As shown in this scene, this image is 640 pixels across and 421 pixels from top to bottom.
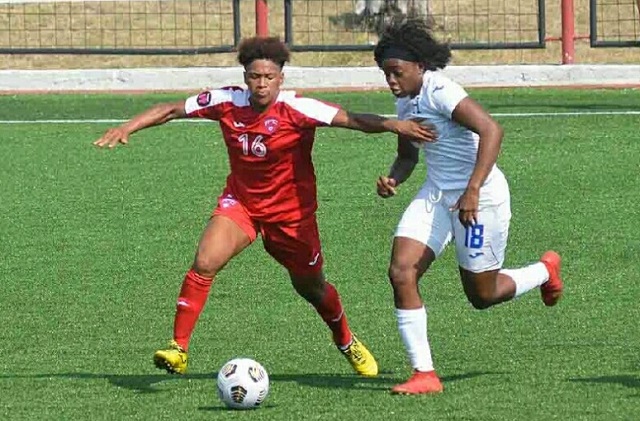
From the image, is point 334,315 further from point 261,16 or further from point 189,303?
point 261,16

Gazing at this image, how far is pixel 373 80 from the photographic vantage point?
21.6m

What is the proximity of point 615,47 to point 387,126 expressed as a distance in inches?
570

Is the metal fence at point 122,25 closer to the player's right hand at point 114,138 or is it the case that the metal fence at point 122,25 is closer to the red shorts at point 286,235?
the red shorts at point 286,235

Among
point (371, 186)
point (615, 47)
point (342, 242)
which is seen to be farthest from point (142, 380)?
point (615, 47)

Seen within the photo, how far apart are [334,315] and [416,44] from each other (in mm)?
1627

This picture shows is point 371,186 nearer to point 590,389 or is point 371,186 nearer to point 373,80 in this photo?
point 373,80

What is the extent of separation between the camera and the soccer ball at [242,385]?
26.9 ft

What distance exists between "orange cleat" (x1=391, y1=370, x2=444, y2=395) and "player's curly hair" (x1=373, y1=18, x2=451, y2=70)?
151 cm

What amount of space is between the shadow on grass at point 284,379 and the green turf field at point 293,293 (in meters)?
0.02

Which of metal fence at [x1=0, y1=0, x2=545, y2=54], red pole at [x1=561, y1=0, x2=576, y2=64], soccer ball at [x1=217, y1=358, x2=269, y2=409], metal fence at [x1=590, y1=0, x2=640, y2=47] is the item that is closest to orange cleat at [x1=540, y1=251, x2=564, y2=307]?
soccer ball at [x1=217, y1=358, x2=269, y2=409]

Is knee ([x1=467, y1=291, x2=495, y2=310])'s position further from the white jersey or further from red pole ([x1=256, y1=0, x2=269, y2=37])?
red pole ([x1=256, y1=0, x2=269, y2=37])

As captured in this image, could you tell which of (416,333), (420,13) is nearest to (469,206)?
(416,333)

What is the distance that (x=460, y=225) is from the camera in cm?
860

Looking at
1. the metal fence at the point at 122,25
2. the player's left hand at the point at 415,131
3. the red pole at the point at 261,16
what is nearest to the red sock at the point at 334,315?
the player's left hand at the point at 415,131
